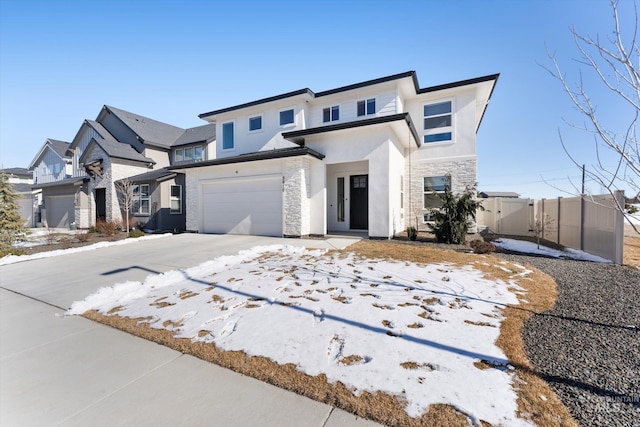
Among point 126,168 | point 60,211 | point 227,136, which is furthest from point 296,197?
point 60,211

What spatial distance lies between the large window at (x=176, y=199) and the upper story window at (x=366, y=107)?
492 inches

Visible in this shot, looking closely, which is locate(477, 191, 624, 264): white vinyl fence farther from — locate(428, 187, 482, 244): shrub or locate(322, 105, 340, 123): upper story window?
locate(322, 105, 340, 123): upper story window

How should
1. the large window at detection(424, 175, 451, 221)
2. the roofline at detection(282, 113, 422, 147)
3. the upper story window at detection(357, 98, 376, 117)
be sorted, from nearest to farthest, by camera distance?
the roofline at detection(282, 113, 422, 147), the large window at detection(424, 175, 451, 221), the upper story window at detection(357, 98, 376, 117)

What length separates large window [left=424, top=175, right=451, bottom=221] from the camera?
12282 millimetres

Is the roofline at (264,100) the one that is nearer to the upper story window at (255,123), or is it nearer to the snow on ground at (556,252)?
the upper story window at (255,123)

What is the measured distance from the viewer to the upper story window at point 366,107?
41.4 feet

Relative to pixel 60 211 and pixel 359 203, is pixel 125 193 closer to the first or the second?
pixel 60 211

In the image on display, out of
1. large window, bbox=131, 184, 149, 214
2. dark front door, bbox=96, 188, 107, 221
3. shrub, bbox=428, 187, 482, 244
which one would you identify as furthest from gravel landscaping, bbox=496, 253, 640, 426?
dark front door, bbox=96, 188, 107, 221

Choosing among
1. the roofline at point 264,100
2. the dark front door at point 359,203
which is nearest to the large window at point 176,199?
the roofline at point 264,100

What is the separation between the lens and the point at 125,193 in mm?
16359

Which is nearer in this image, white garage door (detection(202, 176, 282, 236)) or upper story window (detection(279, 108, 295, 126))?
white garage door (detection(202, 176, 282, 236))

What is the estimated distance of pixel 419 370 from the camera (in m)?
2.43

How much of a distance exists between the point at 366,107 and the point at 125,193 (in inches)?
630

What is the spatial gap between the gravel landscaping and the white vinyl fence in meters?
1.57
